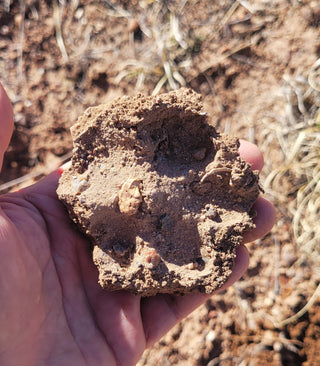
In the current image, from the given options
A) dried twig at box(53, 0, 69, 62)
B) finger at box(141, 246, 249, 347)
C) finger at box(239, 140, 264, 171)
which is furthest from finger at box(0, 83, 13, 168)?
dried twig at box(53, 0, 69, 62)

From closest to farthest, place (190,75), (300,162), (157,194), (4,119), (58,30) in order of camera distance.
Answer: (4,119)
(157,194)
(300,162)
(190,75)
(58,30)

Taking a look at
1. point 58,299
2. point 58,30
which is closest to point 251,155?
point 58,299

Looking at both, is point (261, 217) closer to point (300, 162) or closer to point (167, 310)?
point (167, 310)

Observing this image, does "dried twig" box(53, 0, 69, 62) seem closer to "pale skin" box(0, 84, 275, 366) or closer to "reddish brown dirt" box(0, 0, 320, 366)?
"reddish brown dirt" box(0, 0, 320, 366)

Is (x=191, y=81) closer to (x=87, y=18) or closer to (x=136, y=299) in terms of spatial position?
(x=87, y=18)

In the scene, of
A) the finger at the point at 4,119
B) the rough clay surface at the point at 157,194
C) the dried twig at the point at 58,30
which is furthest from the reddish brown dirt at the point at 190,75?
the finger at the point at 4,119

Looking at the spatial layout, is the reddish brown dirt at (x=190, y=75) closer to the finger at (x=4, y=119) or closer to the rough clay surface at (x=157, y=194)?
the rough clay surface at (x=157, y=194)

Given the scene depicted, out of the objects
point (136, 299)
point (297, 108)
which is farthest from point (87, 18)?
point (136, 299)
